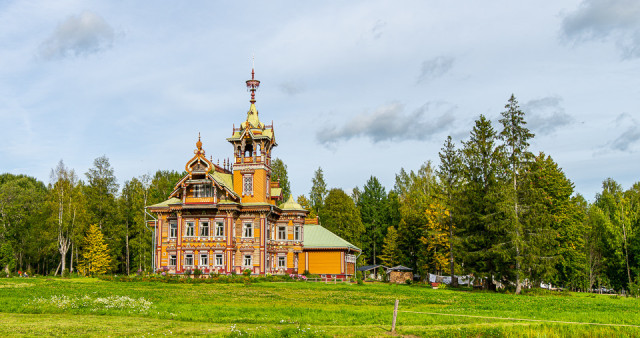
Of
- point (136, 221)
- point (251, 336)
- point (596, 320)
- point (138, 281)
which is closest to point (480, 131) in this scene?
point (596, 320)

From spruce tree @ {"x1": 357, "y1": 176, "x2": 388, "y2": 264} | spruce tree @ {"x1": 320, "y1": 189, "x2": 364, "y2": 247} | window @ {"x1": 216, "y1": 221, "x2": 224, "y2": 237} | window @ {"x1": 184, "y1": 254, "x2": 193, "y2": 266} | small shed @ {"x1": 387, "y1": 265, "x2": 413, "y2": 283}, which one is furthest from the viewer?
spruce tree @ {"x1": 357, "y1": 176, "x2": 388, "y2": 264}

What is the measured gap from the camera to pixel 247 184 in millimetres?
54156

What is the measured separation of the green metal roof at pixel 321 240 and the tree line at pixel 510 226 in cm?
939

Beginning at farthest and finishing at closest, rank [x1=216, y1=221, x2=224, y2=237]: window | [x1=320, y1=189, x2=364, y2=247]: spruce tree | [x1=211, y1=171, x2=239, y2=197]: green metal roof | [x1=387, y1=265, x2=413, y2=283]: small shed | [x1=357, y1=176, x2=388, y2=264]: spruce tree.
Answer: [x1=357, y1=176, x2=388, y2=264]: spruce tree, [x1=320, y1=189, x2=364, y2=247]: spruce tree, [x1=387, y1=265, x2=413, y2=283]: small shed, [x1=211, y1=171, x2=239, y2=197]: green metal roof, [x1=216, y1=221, x2=224, y2=237]: window

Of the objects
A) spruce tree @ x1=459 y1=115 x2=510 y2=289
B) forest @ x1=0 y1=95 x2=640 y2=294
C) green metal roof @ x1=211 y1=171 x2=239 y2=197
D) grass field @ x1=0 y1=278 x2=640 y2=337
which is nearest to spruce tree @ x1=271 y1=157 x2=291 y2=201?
forest @ x1=0 y1=95 x2=640 y2=294

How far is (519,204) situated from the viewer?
39.6 meters

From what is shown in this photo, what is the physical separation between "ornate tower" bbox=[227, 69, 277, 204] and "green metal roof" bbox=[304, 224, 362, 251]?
5894mm

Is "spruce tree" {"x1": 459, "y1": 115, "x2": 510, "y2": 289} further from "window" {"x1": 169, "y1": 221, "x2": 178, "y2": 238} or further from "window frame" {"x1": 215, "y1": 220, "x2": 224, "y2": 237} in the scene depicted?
"window" {"x1": 169, "y1": 221, "x2": 178, "y2": 238}

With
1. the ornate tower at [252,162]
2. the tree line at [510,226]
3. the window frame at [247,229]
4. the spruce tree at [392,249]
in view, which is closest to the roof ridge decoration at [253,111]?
the ornate tower at [252,162]

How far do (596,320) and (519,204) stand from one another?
70.5 ft

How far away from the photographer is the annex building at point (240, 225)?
51.1 m

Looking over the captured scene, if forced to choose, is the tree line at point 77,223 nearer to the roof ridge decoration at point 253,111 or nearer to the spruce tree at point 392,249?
the roof ridge decoration at point 253,111

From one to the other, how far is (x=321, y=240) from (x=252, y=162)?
1068 cm

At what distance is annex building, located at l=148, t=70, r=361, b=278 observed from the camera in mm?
51125
